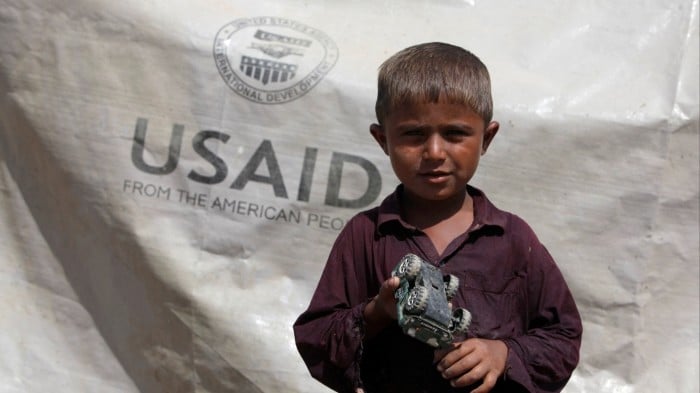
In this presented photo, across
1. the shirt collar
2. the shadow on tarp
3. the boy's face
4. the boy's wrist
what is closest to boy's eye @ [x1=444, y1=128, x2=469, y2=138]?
the boy's face

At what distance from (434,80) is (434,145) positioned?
74mm

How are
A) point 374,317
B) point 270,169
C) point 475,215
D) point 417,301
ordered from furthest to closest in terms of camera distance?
point 270,169, point 475,215, point 374,317, point 417,301

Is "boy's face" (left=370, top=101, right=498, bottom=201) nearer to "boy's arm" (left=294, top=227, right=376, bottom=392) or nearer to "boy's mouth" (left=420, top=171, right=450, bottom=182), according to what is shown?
"boy's mouth" (left=420, top=171, right=450, bottom=182)

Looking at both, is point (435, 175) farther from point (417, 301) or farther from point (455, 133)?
point (417, 301)

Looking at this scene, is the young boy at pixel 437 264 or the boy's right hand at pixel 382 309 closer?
the boy's right hand at pixel 382 309

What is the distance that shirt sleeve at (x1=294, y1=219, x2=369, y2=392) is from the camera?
1.22m

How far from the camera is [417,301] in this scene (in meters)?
1.09

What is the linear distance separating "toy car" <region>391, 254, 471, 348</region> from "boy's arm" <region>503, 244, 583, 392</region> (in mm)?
126

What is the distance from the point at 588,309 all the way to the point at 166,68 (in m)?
0.88

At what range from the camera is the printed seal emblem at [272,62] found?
194 cm

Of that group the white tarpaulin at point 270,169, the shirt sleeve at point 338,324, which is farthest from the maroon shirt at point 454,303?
the white tarpaulin at point 270,169

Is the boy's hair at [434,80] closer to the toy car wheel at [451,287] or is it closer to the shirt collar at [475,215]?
the shirt collar at [475,215]

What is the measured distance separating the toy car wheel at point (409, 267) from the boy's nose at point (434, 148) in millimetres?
157

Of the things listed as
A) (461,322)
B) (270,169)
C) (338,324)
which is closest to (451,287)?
(461,322)
